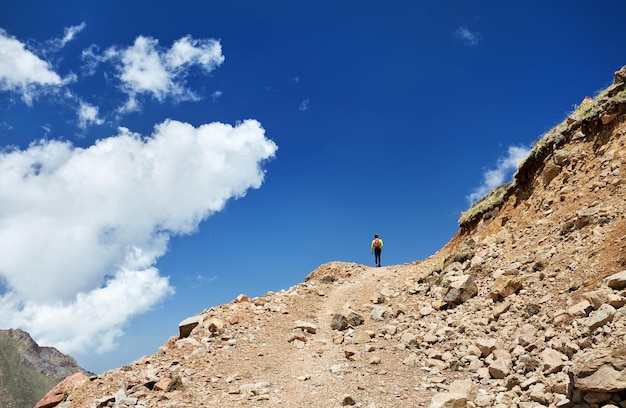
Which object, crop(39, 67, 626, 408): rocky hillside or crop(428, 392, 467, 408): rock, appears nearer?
crop(428, 392, 467, 408): rock

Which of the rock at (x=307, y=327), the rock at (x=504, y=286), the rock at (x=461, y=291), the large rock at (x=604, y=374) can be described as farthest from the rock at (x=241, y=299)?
the large rock at (x=604, y=374)

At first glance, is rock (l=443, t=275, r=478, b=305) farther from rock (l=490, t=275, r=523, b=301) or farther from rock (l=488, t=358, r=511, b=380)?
rock (l=488, t=358, r=511, b=380)

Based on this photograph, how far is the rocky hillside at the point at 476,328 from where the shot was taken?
11.2 m

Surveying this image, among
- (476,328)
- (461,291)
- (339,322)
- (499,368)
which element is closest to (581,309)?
(499,368)

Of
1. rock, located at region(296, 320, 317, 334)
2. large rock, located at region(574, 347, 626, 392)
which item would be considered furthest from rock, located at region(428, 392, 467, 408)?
rock, located at region(296, 320, 317, 334)

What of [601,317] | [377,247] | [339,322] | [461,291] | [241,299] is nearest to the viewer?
[601,317]

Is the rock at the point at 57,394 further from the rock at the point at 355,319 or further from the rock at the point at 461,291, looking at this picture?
the rock at the point at 461,291

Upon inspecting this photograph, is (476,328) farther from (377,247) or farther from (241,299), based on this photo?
(377,247)

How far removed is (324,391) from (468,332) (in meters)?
4.76

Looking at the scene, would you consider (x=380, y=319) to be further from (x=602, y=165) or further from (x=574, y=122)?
(x=574, y=122)

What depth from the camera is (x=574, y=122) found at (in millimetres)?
19828

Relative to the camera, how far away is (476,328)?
48.1ft

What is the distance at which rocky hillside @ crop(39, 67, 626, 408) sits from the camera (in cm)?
1116

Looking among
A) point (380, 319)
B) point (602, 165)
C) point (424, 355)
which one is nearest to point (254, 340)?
point (380, 319)
